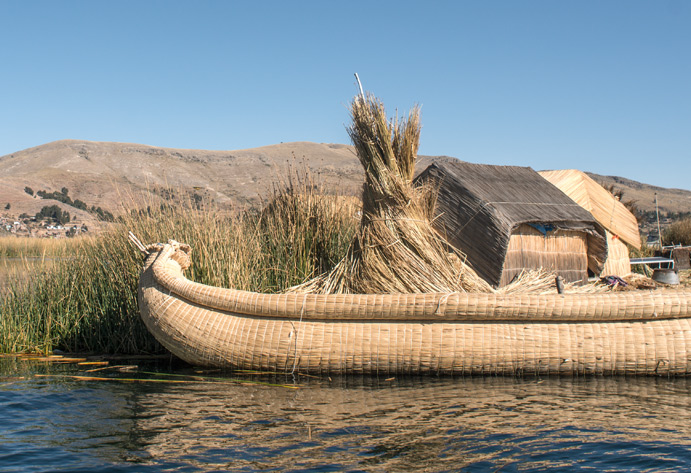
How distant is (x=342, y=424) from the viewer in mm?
3914

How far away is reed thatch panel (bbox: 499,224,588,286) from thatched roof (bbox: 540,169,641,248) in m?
2.07

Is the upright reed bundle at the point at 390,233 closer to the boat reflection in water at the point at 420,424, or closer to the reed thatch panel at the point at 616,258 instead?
the boat reflection in water at the point at 420,424

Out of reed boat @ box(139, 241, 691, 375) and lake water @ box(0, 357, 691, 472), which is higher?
reed boat @ box(139, 241, 691, 375)

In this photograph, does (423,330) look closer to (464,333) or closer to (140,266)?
(464,333)

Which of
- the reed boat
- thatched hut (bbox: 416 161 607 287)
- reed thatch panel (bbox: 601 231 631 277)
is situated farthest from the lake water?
reed thatch panel (bbox: 601 231 631 277)

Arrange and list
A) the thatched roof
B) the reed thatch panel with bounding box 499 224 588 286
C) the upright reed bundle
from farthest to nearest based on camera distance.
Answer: the thatched roof < the reed thatch panel with bounding box 499 224 588 286 < the upright reed bundle

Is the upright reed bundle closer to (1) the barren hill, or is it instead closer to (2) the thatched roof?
(2) the thatched roof

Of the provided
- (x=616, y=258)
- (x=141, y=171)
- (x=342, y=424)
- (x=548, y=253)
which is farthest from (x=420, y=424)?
(x=141, y=171)

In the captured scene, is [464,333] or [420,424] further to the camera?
[464,333]

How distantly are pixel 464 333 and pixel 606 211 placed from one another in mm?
7656

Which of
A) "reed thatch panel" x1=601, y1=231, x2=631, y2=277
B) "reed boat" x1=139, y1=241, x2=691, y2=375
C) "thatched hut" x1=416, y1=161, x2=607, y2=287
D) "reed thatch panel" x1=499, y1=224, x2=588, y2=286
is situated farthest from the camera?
"reed thatch panel" x1=601, y1=231, x2=631, y2=277

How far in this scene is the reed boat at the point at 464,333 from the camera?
16.1 ft

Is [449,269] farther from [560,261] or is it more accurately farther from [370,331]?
[560,261]

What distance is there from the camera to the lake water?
330cm
